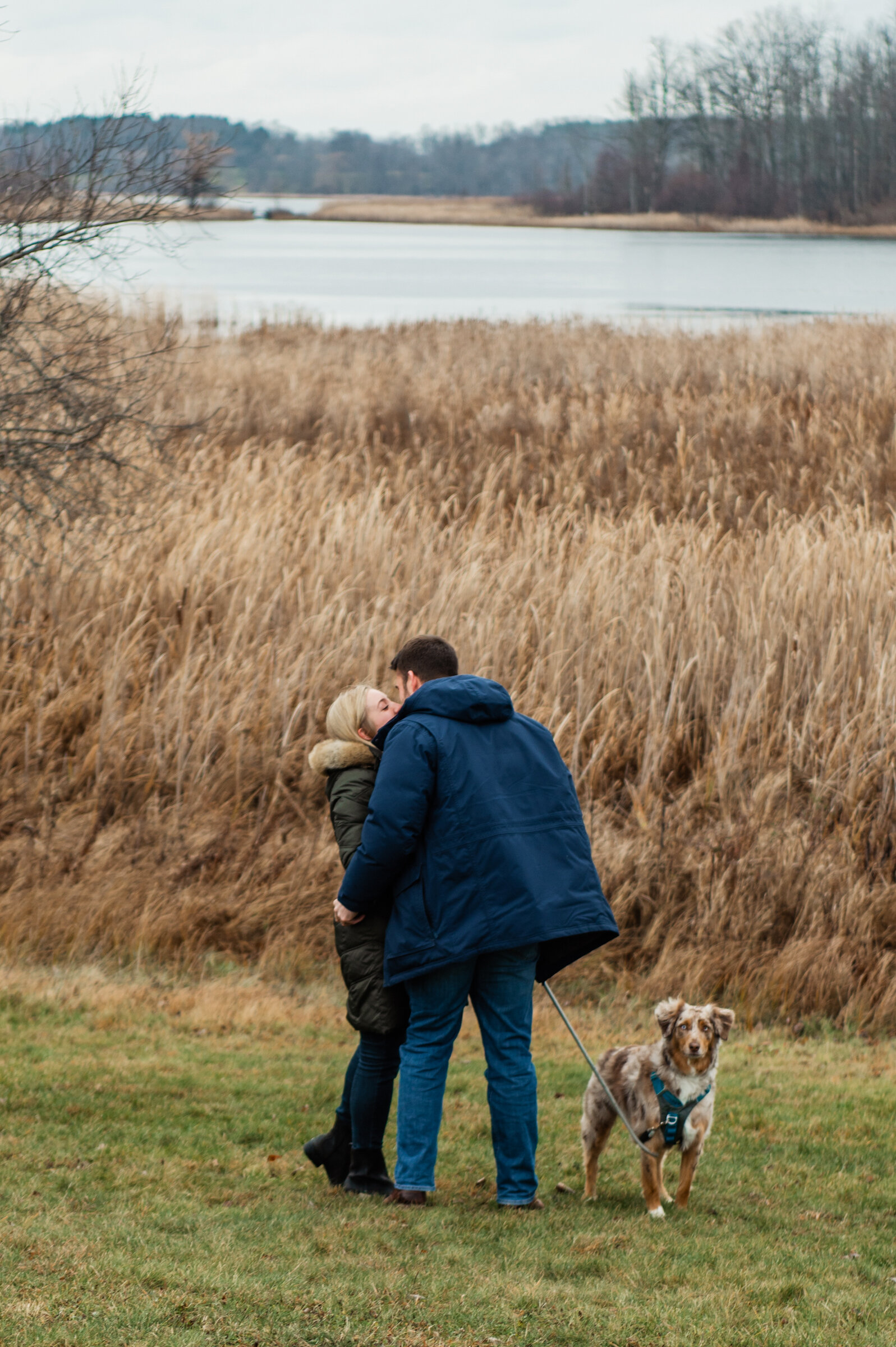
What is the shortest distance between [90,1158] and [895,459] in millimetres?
11036

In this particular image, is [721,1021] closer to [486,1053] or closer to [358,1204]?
[486,1053]

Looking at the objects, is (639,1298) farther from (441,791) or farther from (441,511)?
(441,511)

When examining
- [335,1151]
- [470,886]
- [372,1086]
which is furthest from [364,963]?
[335,1151]

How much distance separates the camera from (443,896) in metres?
4.03

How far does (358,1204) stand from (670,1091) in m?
1.05

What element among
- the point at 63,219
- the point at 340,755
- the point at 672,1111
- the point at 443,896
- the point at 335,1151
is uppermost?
the point at 63,219

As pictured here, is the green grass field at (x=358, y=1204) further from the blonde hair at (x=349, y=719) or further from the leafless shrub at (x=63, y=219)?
the leafless shrub at (x=63, y=219)

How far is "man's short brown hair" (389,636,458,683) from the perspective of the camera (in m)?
4.28

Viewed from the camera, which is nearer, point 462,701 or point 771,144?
point 462,701

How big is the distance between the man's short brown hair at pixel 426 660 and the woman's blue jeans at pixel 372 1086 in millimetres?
1166

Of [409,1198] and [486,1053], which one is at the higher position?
[486,1053]

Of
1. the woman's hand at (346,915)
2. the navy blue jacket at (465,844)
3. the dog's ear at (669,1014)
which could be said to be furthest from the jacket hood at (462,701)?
the dog's ear at (669,1014)

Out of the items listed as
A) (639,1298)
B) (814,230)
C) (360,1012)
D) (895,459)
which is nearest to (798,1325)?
(639,1298)

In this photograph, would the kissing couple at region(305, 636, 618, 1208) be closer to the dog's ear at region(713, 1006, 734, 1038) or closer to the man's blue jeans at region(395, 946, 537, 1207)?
the man's blue jeans at region(395, 946, 537, 1207)
